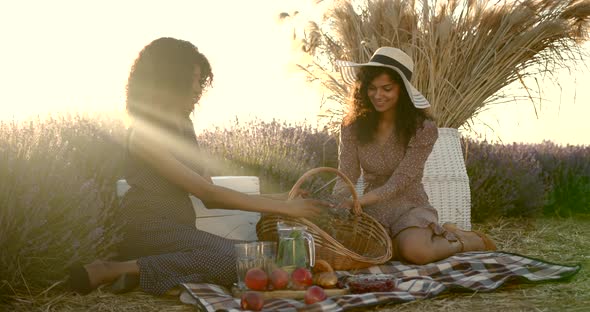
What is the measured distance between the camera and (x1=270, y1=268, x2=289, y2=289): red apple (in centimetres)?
297

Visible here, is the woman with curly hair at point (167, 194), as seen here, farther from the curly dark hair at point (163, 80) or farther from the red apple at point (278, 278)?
the red apple at point (278, 278)

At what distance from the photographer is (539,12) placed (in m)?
5.65

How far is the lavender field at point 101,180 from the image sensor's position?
120 inches

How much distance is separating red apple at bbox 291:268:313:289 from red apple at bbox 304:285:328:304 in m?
0.15

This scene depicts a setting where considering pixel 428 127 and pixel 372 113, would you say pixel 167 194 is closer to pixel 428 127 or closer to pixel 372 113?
pixel 372 113

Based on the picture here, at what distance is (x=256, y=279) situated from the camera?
293cm

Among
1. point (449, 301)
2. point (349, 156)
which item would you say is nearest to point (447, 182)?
point (349, 156)

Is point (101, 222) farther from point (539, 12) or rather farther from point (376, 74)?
point (539, 12)

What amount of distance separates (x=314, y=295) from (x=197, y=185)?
31.6 inches

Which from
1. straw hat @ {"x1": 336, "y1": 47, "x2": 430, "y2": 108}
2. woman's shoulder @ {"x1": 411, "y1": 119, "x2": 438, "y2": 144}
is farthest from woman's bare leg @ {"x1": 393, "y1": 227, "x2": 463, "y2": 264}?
straw hat @ {"x1": 336, "y1": 47, "x2": 430, "y2": 108}

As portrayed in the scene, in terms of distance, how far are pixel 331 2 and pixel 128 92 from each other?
269cm

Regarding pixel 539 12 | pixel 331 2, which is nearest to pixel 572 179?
pixel 539 12

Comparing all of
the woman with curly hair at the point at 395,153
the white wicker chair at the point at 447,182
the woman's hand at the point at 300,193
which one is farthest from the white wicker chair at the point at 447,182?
the woman's hand at the point at 300,193

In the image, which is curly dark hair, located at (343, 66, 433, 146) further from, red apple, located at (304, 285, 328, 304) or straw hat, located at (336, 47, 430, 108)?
red apple, located at (304, 285, 328, 304)
